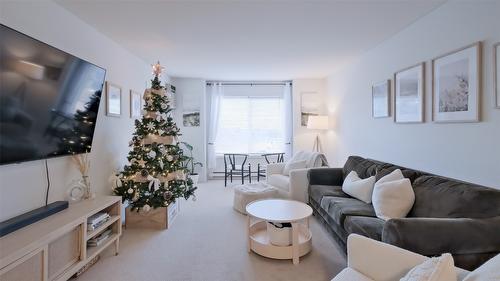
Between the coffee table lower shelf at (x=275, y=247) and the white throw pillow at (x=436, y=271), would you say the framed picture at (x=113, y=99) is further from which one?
the white throw pillow at (x=436, y=271)

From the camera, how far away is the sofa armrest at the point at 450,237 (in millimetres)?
1556

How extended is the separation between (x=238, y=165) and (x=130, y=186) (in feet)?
11.2

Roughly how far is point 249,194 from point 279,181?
0.70 meters

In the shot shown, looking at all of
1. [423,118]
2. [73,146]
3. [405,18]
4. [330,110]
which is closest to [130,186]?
[73,146]

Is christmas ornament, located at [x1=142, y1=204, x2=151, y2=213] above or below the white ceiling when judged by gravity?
below

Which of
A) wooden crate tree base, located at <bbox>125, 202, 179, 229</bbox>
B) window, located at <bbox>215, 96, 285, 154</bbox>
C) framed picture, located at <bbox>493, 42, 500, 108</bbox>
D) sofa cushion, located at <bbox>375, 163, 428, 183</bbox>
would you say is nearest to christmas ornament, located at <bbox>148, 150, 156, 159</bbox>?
wooden crate tree base, located at <bbox>125, 202, 179, 229</bbox>

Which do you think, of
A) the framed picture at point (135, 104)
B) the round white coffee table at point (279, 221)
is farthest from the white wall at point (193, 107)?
the round white coffee table at point (279, 221)

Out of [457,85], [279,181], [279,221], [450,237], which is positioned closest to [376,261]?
[450,237]

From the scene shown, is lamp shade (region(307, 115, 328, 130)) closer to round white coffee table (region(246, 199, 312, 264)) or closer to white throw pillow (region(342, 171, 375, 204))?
white throw pillow (region(342, 171, 375, 204))

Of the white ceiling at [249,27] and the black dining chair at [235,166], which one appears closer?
the white ceiling at [249,27]

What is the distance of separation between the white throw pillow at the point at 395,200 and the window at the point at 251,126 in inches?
167

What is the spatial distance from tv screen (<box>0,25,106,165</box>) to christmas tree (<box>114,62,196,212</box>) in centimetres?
79

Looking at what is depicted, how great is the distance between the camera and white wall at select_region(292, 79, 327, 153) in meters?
6.18

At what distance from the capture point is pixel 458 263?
1554 millimetres
